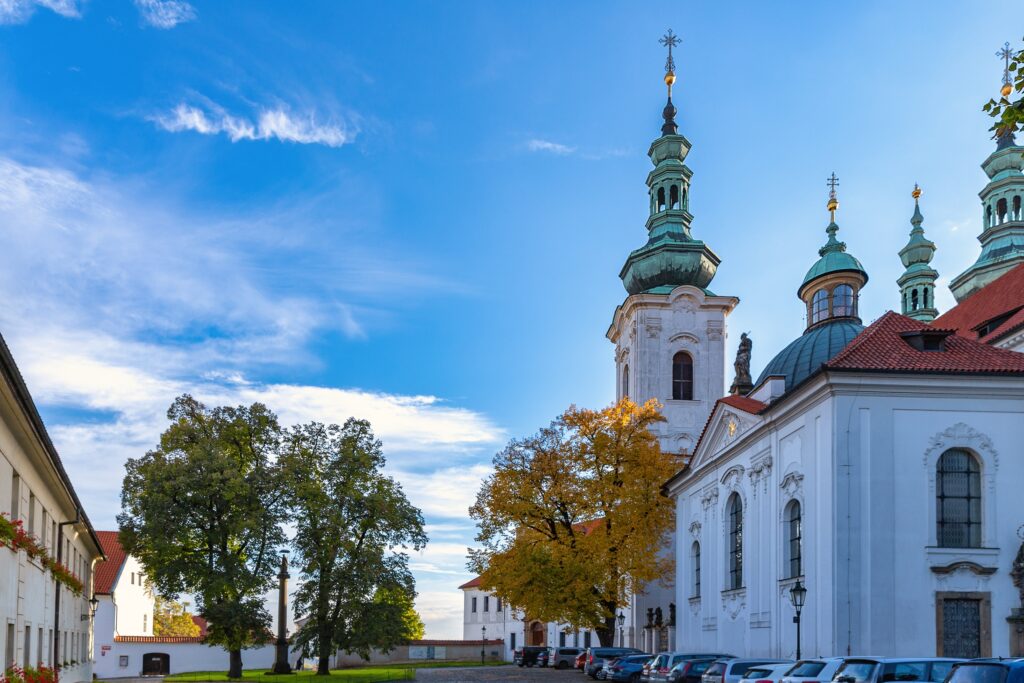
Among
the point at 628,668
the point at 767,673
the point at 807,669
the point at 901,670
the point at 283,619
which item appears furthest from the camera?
the point at 283,619

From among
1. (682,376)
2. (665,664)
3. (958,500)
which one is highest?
(682,376)

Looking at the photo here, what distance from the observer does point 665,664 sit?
31078 mm

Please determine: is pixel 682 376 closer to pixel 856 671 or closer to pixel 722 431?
pixel 722 431

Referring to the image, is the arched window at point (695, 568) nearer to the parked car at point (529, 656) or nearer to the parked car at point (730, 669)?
the parked car at point (529, 656)

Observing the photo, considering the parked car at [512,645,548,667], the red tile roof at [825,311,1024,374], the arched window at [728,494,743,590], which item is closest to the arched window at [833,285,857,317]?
the arched window at [728,494,743,590]

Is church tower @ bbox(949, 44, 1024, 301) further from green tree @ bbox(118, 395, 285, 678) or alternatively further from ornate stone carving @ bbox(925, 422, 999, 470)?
green tree @ bbox(118, 395, 285, 678)

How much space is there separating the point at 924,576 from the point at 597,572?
19584 mm

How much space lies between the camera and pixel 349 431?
148 ft

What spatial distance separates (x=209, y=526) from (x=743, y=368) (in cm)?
2521

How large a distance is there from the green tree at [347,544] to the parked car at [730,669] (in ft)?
59.1

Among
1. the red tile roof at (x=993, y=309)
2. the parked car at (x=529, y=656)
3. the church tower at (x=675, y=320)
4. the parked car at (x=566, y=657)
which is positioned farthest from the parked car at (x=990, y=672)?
the parked car at (x=529, y=656)

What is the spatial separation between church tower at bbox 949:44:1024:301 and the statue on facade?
23.8m

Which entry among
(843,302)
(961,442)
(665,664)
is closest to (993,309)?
(843,302)

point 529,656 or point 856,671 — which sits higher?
point 856,671
